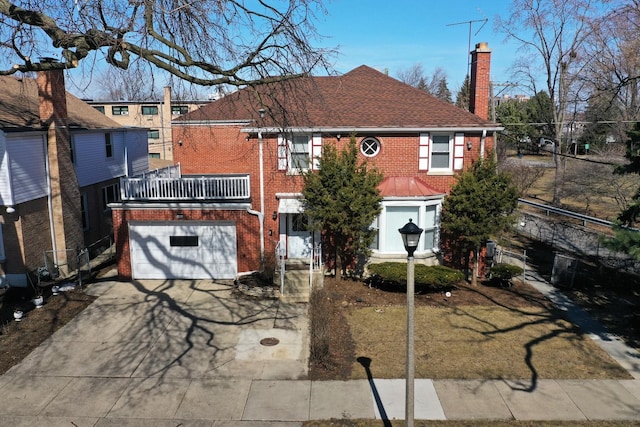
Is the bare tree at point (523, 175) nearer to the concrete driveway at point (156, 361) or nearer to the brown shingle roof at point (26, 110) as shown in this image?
the concrete driveway at point (156, 361)

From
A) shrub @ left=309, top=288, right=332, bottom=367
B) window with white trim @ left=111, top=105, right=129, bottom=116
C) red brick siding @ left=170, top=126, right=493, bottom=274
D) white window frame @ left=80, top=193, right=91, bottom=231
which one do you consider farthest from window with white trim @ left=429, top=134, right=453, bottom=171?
window with white trim @ left=111, top=105, right=129, bottom=116

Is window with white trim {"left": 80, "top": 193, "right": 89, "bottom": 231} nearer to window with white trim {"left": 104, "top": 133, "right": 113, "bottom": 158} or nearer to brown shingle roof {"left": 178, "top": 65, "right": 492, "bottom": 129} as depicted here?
window with white trim {"left": 104, "top": 133, "right": 113, "bottom": 158}

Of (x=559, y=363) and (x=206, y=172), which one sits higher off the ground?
(x=206, y=172)

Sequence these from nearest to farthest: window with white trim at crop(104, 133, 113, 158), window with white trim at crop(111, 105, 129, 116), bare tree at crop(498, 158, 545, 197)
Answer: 1. window with white trim at crop(104, 133, 113, 158)
2. bare tree at crop(498, 158, 545, 197)
3. window with white trim at crop(111, 105, 129, 116)

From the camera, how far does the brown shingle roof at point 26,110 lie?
1535 cm

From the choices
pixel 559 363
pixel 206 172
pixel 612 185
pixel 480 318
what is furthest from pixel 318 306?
pixel 612 185

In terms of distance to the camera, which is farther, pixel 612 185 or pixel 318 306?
pixel 612 185

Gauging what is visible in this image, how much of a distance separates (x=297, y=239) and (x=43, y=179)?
28.8ft

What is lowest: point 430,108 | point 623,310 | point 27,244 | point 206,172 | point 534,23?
point 623,310

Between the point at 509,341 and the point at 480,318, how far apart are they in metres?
1.50

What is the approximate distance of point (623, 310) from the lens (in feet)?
45.5

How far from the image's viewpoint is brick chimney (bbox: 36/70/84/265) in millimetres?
15852

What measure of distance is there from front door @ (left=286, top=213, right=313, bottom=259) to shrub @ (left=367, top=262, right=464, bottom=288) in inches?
97.3

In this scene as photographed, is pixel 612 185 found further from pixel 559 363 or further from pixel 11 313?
pixel 11 313
